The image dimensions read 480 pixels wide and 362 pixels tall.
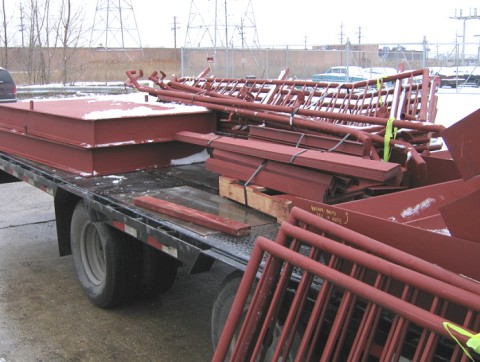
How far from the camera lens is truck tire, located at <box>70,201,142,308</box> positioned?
4773mm

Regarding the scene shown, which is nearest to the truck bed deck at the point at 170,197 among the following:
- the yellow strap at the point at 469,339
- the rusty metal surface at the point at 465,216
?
the rusty metal surface at the point at 465,216

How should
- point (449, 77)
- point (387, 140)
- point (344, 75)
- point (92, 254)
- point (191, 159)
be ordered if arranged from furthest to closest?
1. point (344, 75)
2. point (449, 77)
3. point (191, 159)
4. point (92, 254)
5. point (387, 140)

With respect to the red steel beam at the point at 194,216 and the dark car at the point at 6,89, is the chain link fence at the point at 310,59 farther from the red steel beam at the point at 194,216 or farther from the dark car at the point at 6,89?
the red steel beam at the point at 194,216

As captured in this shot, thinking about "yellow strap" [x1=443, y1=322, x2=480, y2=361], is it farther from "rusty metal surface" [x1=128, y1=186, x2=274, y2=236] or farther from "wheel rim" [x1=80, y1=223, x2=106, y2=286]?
"wheel rim" [x1=80, y1=223, x2=106, y2=286]

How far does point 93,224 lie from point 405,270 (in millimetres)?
3421

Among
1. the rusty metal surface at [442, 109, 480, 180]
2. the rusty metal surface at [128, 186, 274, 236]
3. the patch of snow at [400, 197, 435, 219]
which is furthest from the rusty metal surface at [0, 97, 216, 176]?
the rusty metal surface at [442, 109, 480, 180]

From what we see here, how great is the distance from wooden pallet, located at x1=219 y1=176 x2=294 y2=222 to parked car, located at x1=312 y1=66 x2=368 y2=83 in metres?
14.9

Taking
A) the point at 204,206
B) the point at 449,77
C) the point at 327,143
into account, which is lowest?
the point at 204,206

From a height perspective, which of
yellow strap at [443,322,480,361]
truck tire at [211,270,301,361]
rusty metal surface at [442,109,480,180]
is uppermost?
rusty metal surface at [442,109,480,180]

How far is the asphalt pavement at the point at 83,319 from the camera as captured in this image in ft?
14.4

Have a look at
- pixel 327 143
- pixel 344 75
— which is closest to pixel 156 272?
pixel 327 143

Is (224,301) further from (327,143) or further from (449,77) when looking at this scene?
(449,77)

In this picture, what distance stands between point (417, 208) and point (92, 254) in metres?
3.04

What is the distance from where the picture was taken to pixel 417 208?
358 cm
